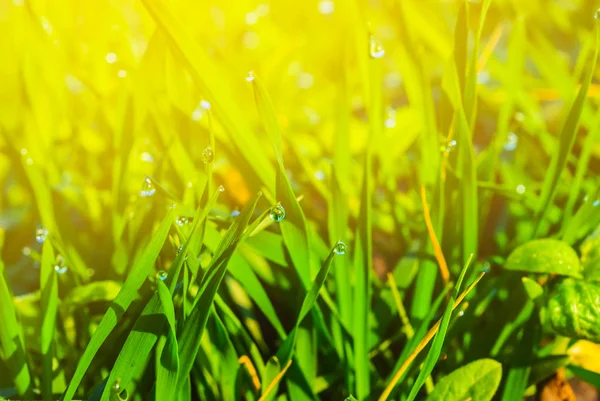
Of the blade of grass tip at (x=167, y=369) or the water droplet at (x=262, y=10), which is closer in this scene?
the blade of grass tip at (x=167, y=369)

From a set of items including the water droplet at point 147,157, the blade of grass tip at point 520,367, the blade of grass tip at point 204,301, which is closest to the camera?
the blade of grass tip at point 204,301

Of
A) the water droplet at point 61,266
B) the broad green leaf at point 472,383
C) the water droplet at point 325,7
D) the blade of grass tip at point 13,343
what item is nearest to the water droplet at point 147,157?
the water droplet at point 61,266

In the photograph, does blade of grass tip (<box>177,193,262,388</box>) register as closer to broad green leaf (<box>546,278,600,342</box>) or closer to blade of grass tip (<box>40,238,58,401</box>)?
blade of grass tip (<box>40,238,58,401</box>)

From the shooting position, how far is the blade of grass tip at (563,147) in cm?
65

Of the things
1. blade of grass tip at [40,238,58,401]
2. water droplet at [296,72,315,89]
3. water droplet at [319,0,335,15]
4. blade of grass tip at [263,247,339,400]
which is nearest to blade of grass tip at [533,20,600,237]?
blade of grass tip at [263,247,339,400]

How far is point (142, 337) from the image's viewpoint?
0.57 m

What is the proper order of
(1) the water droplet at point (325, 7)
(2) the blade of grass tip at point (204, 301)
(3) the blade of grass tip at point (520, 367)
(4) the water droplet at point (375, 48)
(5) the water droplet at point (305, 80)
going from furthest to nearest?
(1) the water droplet at point (325, 7) < (5) the water droplet at point (305, 80) < (4) the water droplet at point (375, 48) < (3) the blade of grass tip at point (520, 367) < (2) the blade of grass tip at point (204, 301)

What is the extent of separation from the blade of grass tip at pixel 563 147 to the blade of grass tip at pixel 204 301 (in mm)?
425

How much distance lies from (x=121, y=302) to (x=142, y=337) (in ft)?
0.14

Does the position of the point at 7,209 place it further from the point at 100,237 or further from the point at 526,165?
the point at 526,165

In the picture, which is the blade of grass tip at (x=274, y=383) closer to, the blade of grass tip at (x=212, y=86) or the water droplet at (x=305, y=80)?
the blade of grass tip at (x=212, y=86)

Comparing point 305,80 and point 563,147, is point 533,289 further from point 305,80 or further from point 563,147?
point 305,80

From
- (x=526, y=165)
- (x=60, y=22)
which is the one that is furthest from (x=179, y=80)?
(x=526, y=165)

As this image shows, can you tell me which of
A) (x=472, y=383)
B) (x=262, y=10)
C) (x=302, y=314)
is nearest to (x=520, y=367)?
(x=472, y=383)
